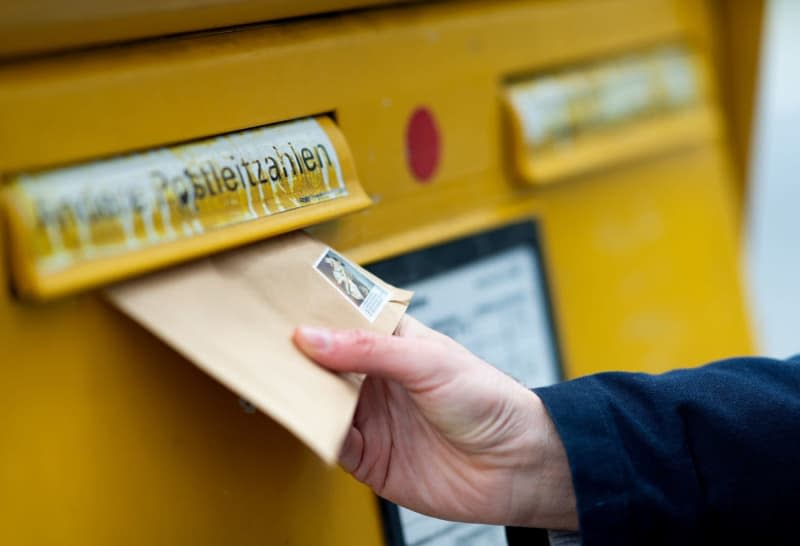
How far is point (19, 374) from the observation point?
0.96 metres

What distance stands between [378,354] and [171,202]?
0.24 m

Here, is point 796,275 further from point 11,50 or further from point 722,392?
point 11,50

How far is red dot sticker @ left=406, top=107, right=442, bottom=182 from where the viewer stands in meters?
1.38

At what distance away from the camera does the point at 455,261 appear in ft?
4.65

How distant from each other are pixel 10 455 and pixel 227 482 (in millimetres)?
233

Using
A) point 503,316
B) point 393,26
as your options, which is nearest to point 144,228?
point 393,26

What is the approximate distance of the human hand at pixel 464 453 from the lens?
1144 millimetres

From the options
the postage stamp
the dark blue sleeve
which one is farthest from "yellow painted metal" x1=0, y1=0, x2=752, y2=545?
the dark blue sleeve

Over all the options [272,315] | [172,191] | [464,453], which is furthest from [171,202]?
[464,453]

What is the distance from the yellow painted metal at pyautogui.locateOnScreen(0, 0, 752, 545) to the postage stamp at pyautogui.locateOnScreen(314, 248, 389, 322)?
0.38ft

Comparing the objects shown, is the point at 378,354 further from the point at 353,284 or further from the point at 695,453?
the point at 695,453

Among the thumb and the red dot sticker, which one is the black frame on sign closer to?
the red dot sticker

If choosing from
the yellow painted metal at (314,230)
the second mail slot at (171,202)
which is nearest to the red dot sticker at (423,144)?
the yellow painted metal at (314,230)

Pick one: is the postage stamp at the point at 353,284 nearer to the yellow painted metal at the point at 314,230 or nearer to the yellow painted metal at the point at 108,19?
the yellow painted metal at the point at 314,230
